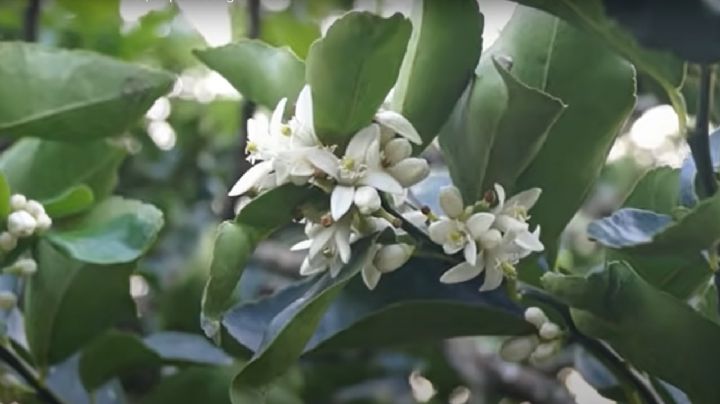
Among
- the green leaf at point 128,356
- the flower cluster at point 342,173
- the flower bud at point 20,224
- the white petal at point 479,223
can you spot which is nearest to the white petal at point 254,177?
the flower cluster at point 342,173

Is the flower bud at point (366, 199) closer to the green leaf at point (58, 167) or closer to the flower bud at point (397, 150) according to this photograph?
the flower bud at point (397, 150)

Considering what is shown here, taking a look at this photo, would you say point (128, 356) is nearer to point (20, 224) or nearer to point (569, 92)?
point (20, 224)

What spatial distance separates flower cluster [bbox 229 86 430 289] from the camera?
55cm

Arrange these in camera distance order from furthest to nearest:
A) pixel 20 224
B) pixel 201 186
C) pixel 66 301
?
pixel 201 186, pixel 66 301, pixel 20 224

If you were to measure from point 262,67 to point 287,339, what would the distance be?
6.5 inches

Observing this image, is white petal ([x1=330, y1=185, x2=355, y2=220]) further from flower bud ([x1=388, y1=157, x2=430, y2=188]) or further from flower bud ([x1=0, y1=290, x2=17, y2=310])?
flower bud ([x1=0, y1=290, x2=17, y2=310])

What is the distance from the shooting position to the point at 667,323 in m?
0.58

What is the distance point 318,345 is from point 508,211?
0.13 metres

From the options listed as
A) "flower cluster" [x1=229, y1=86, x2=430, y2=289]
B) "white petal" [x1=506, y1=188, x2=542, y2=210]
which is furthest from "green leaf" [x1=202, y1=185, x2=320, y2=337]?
"white petal" [x1=506, y1=188, x2=542, y2=210]

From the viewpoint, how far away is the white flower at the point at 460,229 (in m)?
0.57

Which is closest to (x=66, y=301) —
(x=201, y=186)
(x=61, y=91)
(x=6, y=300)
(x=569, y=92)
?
(x=6, y=300)

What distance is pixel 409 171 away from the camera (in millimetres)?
562

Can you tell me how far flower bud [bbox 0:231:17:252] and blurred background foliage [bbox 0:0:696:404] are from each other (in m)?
0.12

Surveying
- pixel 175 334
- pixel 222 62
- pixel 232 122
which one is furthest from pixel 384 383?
pixel 222 62
